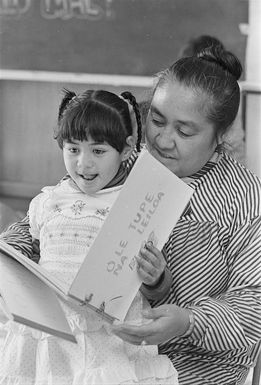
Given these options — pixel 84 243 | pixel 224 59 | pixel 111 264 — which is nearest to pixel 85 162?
pixel 84 243

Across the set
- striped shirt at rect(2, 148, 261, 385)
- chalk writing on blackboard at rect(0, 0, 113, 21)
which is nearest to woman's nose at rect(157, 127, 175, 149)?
striped shirt at rect(2, 148, 261, 385)

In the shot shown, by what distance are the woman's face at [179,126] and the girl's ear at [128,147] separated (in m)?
0.06

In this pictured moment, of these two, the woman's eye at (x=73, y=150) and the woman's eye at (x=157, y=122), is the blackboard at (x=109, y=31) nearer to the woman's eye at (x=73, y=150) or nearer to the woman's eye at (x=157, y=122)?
the woman's eye at (x=157, y=122)

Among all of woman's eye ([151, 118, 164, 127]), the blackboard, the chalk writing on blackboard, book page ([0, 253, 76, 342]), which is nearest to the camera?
book page ([0, 253, 76, 342])

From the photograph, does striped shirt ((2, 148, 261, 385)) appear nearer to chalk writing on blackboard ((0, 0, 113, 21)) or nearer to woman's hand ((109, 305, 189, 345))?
woman's hand ((109, 305, 189, 345))

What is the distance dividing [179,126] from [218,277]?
0.31 m

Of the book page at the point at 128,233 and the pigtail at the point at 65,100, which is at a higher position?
the pigtail at the point at 65,100

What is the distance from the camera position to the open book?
1.30 meters

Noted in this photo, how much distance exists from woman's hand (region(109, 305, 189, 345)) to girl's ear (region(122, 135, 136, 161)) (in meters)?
0.32

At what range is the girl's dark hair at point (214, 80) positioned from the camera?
5.34ft

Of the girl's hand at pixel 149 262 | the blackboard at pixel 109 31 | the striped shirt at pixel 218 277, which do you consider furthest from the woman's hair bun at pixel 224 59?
the blackboard at pixel 109 31

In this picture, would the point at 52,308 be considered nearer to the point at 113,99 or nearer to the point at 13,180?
the point at 113,99

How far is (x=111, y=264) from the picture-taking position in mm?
1354

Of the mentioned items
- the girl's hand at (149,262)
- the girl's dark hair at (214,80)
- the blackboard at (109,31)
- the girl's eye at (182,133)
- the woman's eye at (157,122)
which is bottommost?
the blackboard at (109,31)
